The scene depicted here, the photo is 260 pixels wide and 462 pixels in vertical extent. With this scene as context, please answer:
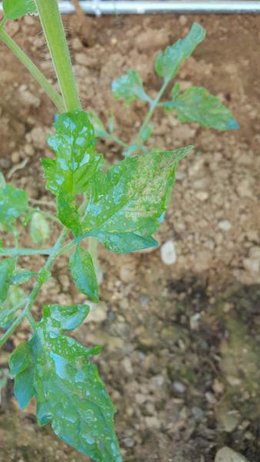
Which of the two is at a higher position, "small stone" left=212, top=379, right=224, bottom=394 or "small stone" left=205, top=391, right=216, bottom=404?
"small stone" left=212, top=379, right=224, bottom=394

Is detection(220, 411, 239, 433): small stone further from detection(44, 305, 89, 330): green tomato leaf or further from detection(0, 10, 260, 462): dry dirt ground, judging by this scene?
detection(44, 305, 89, 330): green tomato leaf

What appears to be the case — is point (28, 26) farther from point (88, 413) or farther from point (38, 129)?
point (88, 413)

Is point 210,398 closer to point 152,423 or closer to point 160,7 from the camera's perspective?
point 152,423

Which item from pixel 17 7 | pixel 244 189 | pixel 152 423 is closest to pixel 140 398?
pixel 152 423

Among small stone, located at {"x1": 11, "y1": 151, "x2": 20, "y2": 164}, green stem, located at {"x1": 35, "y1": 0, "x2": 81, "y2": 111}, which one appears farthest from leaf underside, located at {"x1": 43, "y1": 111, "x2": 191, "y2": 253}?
small stone, located at {"x1": 11, "y1": 151, "x2": 20, "y2": 164}

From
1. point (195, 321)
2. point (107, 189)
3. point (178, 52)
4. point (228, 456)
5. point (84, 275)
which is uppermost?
point (178, 52)
